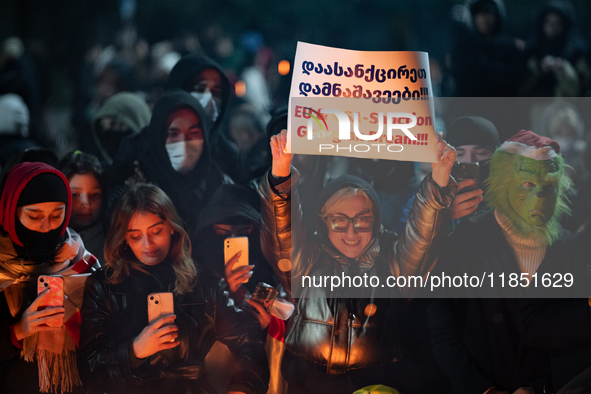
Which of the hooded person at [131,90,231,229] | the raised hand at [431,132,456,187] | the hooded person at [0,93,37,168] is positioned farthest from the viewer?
the hooded person at [0,93,37,168]

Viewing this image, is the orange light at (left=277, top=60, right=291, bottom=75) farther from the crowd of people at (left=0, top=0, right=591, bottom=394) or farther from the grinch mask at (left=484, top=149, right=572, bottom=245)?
the grinch mask at (left=484, top=149, right=572, bottom=245)

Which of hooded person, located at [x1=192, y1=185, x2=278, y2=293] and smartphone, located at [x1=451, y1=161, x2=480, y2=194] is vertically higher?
smartphone, located at [x1=451, y1=161, x2=480, y2=194]

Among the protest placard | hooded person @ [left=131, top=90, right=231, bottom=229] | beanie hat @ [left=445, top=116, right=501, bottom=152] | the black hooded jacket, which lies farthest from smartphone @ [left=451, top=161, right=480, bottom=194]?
hooded person @ [left=131, top=90, right=231, bottom=229]

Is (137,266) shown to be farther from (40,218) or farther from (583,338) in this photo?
(583,338)

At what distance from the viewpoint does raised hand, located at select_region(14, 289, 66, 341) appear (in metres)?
3.16

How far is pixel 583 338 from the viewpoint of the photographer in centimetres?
311

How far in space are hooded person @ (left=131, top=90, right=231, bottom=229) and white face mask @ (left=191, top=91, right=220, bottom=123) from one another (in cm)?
3

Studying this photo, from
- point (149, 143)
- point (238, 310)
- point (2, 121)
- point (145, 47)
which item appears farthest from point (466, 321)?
point (2, 121)

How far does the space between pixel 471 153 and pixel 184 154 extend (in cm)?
163

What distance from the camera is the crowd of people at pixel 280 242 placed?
309 cm

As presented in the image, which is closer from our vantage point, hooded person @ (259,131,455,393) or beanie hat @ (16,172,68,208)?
hooded person @ (259,131,455,393)

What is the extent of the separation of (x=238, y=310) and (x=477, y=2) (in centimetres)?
223

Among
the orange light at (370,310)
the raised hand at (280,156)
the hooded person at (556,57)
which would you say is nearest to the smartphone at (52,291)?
the raised hand at (280,156)

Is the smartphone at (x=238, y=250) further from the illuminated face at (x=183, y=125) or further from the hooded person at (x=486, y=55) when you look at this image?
the hooded person at (x=486, y=55)
